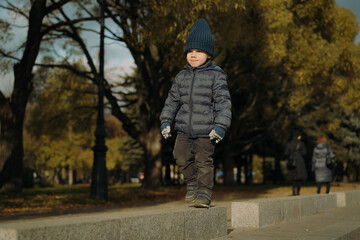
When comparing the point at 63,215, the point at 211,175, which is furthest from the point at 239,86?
the point at 211,175

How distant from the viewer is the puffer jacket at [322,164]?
15.4 metres

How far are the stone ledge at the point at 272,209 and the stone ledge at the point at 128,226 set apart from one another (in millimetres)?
1351

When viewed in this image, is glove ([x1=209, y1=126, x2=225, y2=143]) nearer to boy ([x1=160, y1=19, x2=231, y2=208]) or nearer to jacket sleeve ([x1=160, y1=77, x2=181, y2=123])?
boy ([x1=160, y1=19, x2=231, y2=208])

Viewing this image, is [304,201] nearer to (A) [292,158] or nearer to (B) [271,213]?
(B) [271,213]

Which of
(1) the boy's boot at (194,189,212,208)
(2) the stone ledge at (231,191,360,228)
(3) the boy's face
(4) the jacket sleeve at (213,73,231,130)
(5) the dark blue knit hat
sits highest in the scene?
(5) the dark blue knit hat

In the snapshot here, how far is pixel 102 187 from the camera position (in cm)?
1566

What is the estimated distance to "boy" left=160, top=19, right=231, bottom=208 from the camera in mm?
5879

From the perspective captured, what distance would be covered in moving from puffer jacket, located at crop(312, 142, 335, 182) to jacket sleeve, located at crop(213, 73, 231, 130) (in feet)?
33.5

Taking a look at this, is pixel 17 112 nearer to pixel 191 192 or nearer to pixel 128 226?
pixel 191 192

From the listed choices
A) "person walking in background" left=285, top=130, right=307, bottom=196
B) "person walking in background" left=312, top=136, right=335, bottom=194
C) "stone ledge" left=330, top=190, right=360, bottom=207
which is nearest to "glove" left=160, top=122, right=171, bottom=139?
"stone ledge" left=330, top=190, right=360, bottom=207

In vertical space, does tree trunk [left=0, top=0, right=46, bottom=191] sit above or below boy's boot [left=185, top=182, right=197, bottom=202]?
above

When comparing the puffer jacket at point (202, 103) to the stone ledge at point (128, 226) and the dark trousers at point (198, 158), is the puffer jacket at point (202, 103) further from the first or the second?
the stone ledge at point (128, 226)

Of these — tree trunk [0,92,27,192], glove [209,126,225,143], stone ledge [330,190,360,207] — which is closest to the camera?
glove [209,126,225,143]

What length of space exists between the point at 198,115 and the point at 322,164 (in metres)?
10.5
